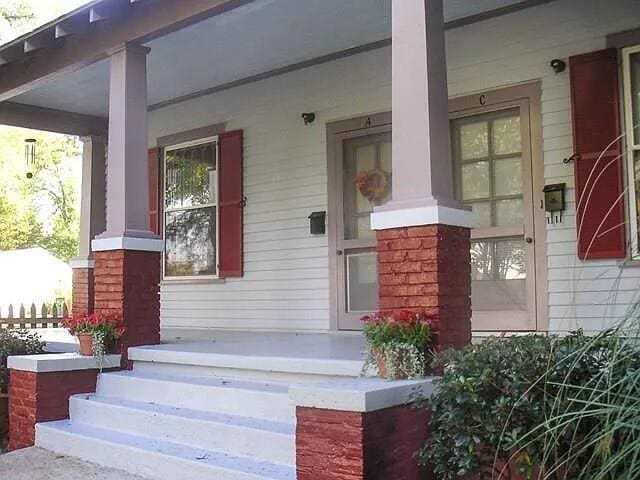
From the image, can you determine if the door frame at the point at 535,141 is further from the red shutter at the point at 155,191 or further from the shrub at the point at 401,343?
the red shutter at the point at 155,191

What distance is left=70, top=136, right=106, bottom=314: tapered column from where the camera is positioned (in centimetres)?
892

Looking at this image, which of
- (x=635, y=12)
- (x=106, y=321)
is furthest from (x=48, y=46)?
(x=635, y=12)

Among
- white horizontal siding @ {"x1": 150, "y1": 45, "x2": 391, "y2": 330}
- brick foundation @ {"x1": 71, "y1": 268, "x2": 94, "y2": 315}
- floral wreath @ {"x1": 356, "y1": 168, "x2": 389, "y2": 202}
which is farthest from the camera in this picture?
brick foundation @ {"x1": 71, "y1": 268, "x2": 94, "y2": 315}

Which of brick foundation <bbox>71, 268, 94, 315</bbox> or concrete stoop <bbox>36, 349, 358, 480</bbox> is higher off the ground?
brick foundation <bbox>71, 268, 94, 315</bbox>

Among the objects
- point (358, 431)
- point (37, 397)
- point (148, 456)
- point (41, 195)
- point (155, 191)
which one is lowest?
point (148, 456)

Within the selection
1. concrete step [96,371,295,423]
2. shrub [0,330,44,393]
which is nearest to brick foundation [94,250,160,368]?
concrete step [96,371,295,423]

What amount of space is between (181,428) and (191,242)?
415 cm

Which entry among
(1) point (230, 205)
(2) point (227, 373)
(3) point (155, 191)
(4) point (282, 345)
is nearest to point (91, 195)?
(3) point (155, 191)

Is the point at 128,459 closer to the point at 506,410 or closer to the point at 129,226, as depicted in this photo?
the point at 129,226

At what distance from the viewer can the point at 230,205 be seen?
7.85 m

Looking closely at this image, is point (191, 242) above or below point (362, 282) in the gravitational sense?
above

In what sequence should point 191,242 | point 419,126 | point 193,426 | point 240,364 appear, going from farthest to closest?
point 191,242
point 240,364
point 193,426
point 419,126

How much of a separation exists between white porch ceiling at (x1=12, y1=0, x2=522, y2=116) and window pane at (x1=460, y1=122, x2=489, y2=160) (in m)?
0.93

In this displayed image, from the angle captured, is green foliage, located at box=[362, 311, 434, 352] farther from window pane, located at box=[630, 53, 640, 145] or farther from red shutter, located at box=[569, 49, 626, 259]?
window pane, located at box=[630, 53, 640, 145]
